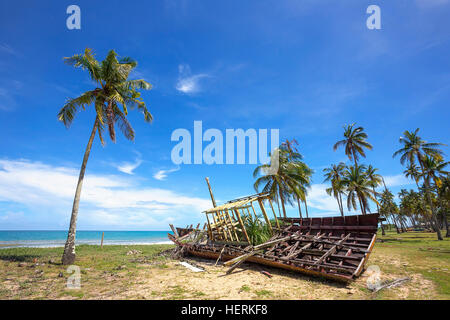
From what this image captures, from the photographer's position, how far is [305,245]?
416 inches

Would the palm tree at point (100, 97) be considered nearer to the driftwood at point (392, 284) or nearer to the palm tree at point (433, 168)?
the driftwood at point (392, 284)

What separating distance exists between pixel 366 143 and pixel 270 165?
54.7 feet

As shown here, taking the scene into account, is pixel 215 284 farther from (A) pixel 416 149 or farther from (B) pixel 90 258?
(A) pixel 416 149

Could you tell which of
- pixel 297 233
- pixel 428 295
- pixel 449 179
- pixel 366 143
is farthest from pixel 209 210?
pixel 449 179

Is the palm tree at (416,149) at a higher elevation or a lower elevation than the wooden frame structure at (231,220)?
higher

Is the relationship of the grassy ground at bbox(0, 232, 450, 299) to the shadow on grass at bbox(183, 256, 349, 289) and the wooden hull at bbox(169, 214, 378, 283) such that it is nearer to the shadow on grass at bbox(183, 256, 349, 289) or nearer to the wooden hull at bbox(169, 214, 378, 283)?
the shadow on grass at bbox(183, 256, 349, 289)

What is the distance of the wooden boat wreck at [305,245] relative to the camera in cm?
823

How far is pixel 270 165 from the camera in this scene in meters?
24.8

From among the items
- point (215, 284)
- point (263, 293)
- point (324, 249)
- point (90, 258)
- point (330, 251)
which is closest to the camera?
point (263, 293)

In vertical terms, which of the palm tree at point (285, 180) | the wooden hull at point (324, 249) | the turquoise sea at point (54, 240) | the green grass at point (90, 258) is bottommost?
the turquoise sea at point (54, 240)

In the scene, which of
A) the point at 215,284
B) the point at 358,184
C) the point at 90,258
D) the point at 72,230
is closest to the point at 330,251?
the point at 215,284

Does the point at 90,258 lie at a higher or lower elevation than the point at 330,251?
lower

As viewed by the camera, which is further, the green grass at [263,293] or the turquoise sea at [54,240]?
the turquoise sea at [54,240]

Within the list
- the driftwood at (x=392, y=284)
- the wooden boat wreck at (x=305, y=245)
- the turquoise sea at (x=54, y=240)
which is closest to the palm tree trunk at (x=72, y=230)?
the wooden boat wreck at (x=305, y=245)
